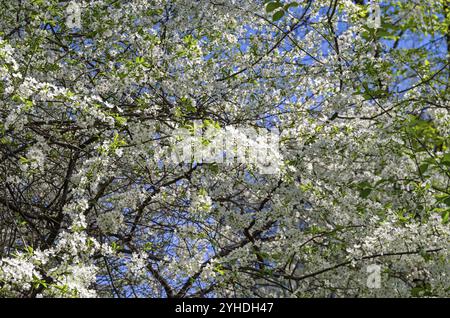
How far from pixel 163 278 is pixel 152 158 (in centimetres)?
125

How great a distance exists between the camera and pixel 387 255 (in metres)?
5.08

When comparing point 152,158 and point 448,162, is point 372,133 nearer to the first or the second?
point 448,162

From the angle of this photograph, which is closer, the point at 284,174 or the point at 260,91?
the point at 284,174

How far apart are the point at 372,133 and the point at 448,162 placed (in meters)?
1.35

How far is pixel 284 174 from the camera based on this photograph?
493 centimetres

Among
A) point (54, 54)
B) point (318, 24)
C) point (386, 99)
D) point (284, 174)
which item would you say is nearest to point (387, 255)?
point (284, 174)

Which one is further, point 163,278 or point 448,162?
point 163,278

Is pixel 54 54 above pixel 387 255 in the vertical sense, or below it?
above

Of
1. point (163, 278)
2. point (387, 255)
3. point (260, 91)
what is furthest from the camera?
point (260, 91)

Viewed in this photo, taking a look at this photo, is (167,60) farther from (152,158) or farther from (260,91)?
(260,91)

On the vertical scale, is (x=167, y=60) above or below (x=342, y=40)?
below
